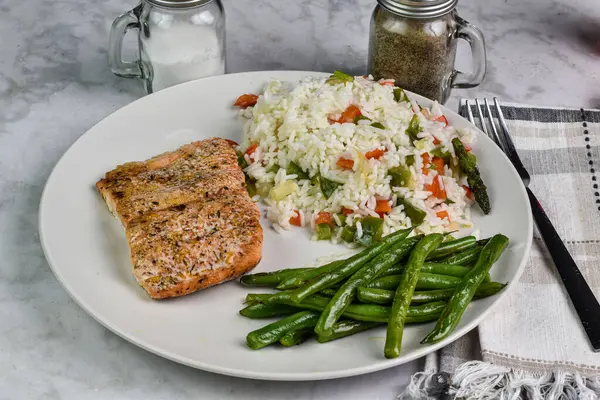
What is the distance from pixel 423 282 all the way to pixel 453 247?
1.13 feet

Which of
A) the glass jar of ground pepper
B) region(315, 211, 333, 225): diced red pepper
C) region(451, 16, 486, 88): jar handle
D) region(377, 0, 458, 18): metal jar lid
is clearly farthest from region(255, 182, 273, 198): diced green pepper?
region(451, 16, 486, 88): jar handle

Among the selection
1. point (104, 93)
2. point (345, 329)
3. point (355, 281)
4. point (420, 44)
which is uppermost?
point (420, 44)

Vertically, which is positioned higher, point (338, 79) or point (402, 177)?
point (338, 79)

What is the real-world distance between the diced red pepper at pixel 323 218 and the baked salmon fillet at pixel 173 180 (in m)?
0.40

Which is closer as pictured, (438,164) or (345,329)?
(345,329)

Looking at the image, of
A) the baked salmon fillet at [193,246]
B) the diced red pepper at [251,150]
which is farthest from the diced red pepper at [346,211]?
the diced red pepper at [251,150]

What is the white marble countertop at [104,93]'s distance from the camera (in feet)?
11.4

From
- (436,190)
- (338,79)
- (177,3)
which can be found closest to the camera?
(436,190)

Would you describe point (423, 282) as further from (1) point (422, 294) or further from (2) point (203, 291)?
(2) point (203, 291)

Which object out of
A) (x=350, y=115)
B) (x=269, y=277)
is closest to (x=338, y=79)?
(x=350, y=115)

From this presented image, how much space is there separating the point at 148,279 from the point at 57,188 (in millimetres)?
890

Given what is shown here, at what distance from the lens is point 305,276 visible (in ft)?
11.7

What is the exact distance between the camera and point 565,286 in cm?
385

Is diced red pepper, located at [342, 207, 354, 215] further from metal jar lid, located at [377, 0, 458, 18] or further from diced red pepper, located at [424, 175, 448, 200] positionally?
metal jar lid, located at [377, 0, 458, 18]
